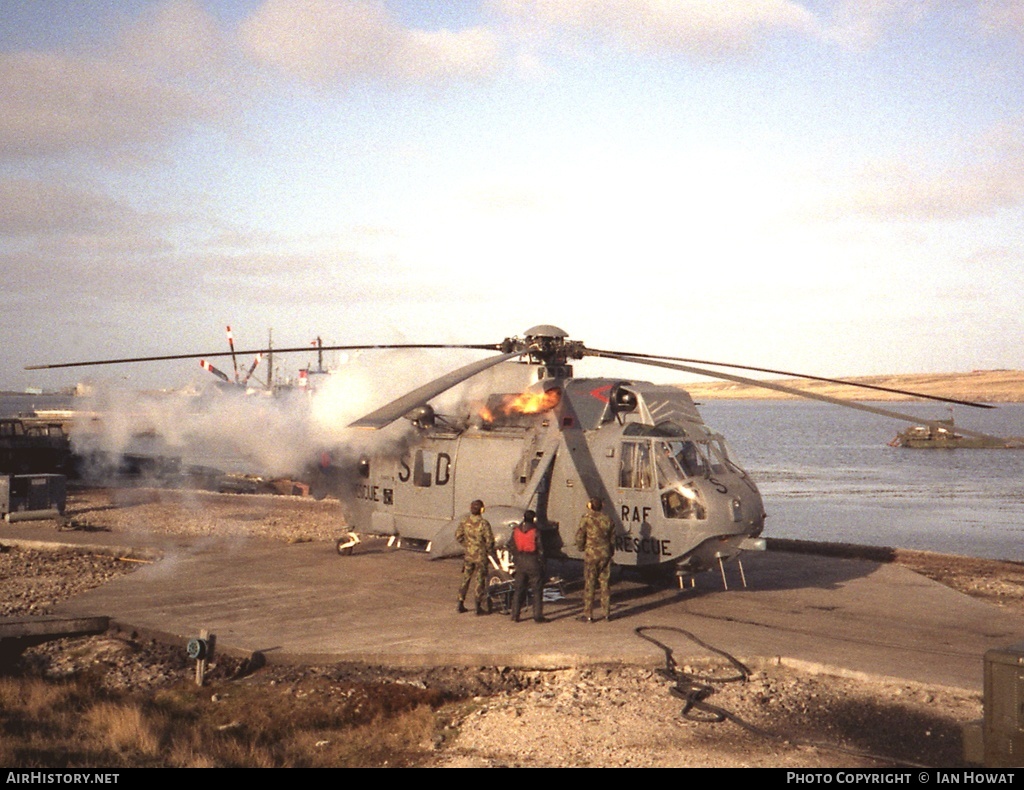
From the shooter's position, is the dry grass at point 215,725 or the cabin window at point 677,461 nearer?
the dry grass at point 215,725

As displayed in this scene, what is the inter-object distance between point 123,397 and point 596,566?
19196 mm

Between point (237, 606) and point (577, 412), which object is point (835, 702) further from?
point (237, 606)

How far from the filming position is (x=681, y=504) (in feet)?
49.4

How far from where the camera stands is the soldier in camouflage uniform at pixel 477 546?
14617mm

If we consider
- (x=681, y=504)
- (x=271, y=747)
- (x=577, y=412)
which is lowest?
(x=271, y=747)

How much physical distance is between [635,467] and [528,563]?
8.90 ft

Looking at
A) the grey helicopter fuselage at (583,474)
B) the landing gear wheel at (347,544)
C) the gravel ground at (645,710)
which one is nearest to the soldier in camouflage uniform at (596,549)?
the grey helicopter fuselage at (583,474)

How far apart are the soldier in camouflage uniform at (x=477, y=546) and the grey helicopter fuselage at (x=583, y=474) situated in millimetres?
1039

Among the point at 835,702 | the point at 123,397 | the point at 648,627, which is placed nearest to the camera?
the point at 835,702

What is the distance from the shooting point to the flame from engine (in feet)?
56.0

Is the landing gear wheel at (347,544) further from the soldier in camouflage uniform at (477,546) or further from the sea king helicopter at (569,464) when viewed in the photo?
the soldier in camouflage uniform at (477,546)

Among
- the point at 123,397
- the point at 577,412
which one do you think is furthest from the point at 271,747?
the point at 123,397

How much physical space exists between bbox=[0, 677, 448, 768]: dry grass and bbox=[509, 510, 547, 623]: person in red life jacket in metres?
3.05

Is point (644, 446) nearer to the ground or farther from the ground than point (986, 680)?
farther from the ground
